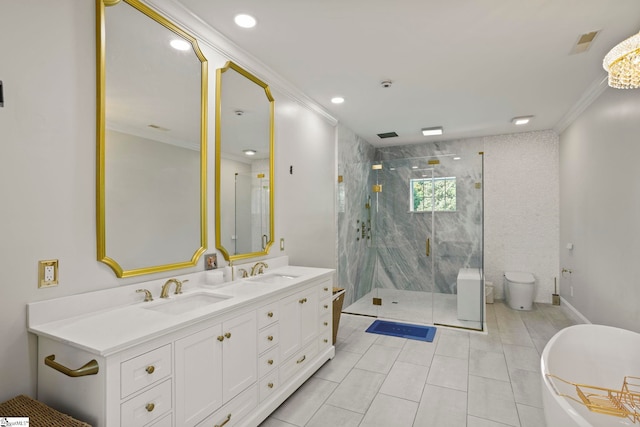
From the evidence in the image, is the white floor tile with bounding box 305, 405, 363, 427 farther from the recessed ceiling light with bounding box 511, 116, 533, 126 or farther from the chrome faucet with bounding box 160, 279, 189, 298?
the recessed ceiling light with bounding box 511, 116, 533, 126

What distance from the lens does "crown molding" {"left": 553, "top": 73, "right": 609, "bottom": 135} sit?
3.33 meters

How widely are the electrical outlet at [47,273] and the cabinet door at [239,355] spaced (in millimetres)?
834

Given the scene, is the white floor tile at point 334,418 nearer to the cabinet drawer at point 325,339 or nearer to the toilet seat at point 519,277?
the cabinet drawer at point 325,339

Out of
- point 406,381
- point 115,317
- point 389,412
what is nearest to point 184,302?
point 115,317

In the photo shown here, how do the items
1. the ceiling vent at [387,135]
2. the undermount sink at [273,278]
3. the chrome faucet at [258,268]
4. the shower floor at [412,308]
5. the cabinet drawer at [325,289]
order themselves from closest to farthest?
1. the undermount sink at [273,278]
2. the chrome faucet at [258,268]
3. the cabinet drawer at [325,289]
4. the shower floor at [412,308]
5. the ceiling vent at [387,135]

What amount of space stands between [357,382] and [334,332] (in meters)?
0.76

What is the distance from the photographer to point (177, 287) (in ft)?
6.98

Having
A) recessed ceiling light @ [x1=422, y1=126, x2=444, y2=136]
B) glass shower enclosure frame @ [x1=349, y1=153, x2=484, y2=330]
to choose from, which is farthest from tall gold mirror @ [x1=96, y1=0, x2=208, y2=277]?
recessed ceiling light @ [x1=422, y1=126, x2=444, y2=136]

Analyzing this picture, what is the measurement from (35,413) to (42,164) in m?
1.05

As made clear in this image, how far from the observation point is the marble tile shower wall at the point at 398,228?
464 cm

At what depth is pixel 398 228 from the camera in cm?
535

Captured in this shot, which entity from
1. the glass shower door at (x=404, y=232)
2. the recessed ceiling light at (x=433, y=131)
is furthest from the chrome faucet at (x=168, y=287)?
the recessed ceiling light at (x=433, y=131)

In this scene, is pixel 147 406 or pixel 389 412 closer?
pixel 147 406

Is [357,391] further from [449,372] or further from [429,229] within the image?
[429,229]
